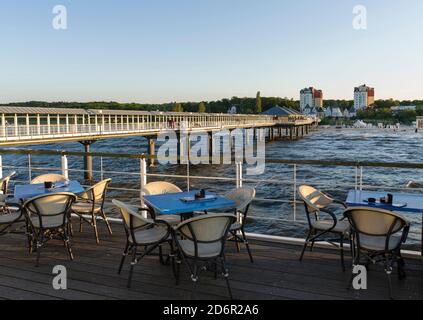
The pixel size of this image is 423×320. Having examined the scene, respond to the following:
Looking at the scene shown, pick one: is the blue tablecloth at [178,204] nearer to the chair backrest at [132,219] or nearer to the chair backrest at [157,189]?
the chair backrest at [132,219]

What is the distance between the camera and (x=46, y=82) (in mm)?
19516

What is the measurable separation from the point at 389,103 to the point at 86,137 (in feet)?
587

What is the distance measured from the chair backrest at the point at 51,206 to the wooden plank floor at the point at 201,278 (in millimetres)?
468

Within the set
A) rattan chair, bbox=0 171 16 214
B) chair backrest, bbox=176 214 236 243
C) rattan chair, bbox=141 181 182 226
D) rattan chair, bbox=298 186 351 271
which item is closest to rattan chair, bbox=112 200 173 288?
chair backrest, bbox=176 214 236 243

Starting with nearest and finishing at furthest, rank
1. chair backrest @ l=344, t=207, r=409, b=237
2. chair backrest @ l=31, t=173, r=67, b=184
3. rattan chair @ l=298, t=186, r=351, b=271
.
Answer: chair backrest @ l=344, t=207, r=409, b=237, rattan chair @ l=298, t=186, r=351, b=271, chair backrest @ l=31, t=173, r=67, b=184

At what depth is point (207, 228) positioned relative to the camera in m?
3.11

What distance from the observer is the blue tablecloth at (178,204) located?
3550 mm

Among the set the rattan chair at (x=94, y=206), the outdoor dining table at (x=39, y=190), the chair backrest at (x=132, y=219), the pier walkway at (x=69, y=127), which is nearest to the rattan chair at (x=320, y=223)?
the chair backrest at (x=132, y=219)

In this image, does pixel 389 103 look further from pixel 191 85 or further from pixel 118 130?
pixel 118 130

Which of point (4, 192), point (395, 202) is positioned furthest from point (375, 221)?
point (4, 192)

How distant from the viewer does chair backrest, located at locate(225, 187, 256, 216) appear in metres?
4.08

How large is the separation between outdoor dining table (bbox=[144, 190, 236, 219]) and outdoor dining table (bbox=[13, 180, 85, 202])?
116 cm

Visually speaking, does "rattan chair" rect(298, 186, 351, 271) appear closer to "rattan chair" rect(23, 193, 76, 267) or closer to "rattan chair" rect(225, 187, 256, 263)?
"rattan chair" rect(225, 187, 256, 263)

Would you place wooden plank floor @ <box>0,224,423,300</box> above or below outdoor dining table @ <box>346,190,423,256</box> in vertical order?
below
